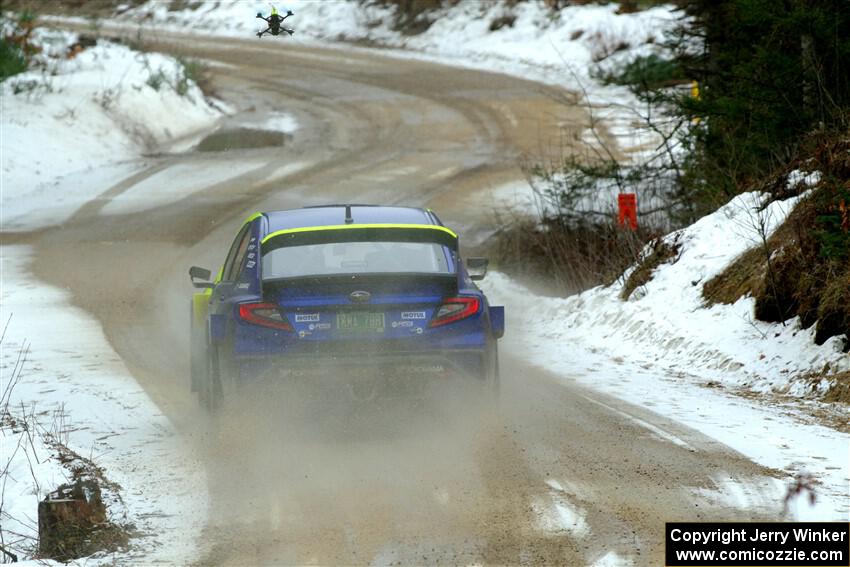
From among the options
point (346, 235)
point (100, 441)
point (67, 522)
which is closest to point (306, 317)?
point (346, 235)

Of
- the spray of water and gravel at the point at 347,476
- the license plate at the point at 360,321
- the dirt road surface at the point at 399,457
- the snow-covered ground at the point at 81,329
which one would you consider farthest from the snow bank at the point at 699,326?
the snow-covered ground at the point at 81,329

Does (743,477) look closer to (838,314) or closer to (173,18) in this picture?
(838,314)

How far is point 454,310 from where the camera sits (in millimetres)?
9070

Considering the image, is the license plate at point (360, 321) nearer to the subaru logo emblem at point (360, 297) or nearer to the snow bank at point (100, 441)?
the subaru logo emblem at point (360, 297)

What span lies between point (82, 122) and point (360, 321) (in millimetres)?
21888

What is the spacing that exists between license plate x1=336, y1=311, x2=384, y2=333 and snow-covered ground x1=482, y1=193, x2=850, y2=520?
2.53m

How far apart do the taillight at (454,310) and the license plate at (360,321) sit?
374mm

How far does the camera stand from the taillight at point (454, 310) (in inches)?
354

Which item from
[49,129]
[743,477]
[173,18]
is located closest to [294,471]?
[743,477]

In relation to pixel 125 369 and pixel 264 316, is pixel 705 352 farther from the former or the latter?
pixel 125 369

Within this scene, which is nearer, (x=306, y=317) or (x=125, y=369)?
(x=306, y=317)

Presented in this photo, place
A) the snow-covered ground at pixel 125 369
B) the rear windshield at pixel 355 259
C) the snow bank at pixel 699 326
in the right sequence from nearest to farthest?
the snow-covered ground at pixel 125 369 → the rear windshield at pixel 355 259 → the snow bank at pixel 699 326

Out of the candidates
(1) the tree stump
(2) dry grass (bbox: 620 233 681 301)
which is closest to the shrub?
(2) dry grass (bbox: 620 233 681 301)

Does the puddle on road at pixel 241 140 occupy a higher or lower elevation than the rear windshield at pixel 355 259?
lower
